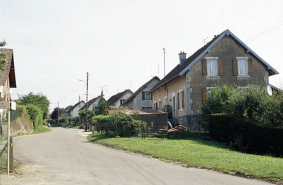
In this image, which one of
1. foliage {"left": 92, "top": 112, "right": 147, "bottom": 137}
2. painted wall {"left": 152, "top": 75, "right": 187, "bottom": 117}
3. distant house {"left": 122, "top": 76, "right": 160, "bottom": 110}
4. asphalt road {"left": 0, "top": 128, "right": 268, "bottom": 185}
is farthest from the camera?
distant house {"left": 122, "top": 76, "right": 160, "bottom": 110}

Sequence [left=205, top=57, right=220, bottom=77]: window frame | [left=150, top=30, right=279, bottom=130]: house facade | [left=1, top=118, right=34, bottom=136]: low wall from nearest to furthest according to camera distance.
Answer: [left=150, top=30, right=279, bottom=130]: house facade, [left=205, top=57, right=220, bottom=77]: window frame, [left=1, top=118, right=34, bottom=136]: low wall

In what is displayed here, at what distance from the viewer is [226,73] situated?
29.0 meters

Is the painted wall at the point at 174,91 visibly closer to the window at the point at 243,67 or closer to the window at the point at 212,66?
the window at the point at 212,66

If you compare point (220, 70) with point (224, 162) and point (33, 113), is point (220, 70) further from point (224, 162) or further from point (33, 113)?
point (33, 113)

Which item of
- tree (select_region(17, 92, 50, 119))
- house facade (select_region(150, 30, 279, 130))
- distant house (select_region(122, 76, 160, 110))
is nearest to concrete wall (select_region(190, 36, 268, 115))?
house facade (select_region(150, 30, 279, 130))

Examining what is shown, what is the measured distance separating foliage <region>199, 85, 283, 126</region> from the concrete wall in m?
4.80

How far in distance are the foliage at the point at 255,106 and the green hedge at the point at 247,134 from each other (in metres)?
1.06

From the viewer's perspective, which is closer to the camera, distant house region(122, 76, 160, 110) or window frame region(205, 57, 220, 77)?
window frame region(205, 57, 220, 77)

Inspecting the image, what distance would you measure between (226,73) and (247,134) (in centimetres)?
1029

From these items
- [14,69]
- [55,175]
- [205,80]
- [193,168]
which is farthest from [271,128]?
[14,69]

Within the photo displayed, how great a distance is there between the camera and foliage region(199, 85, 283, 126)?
65.6 ft

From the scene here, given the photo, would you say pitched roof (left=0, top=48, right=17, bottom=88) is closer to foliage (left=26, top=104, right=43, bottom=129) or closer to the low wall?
the low wall

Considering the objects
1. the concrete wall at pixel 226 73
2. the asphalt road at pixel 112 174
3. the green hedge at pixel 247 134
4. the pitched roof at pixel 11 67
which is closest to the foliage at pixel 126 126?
the green hedge at pixel 247 134

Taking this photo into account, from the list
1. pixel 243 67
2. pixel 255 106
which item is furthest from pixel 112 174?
pixel 243 67
